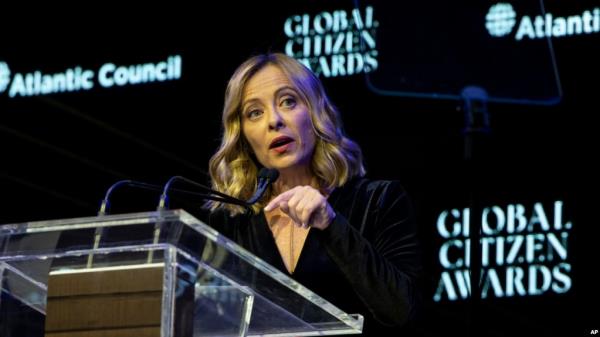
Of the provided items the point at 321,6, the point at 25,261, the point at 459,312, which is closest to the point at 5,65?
the point at 321,6

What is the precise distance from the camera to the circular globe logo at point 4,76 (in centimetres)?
485

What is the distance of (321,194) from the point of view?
248 centimetres

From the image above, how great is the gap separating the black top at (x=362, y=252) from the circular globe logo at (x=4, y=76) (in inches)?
86.0

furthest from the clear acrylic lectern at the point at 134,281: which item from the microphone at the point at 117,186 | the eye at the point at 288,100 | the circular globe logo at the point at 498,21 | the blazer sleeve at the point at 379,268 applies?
the circular globe logo at the point at 498,21

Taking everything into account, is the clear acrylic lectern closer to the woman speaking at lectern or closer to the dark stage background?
the woman speaking at lectern

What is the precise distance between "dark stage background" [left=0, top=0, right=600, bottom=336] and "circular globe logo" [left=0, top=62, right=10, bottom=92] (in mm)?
17

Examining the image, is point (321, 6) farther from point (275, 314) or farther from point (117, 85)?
point (275, 314)

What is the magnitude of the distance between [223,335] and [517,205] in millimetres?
2372

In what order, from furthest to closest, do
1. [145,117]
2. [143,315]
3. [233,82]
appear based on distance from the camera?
[145,117], [233,82], [143,315]

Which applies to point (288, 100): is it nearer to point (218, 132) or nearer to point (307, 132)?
point (307, 132)

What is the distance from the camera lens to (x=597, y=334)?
4.04 meters

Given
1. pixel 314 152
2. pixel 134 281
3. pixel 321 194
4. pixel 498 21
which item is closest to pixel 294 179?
pixel 314 152

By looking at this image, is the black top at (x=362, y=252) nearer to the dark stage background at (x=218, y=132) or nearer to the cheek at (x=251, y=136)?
the cheek at (x=251, y=136)

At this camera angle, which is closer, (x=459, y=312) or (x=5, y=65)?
(x=459, y=312)
